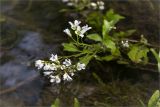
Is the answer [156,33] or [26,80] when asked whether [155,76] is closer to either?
[156,33]

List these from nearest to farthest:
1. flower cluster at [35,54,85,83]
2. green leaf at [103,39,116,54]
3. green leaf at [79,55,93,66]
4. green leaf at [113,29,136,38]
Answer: flower cluster at [35,54,85,83], green leaf at [79,55,93,66], green leaf at [103,39,116,54], green leaf at [113,29,136,38]

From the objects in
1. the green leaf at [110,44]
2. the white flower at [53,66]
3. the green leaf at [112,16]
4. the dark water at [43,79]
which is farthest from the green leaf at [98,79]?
the white flower at [53,66]

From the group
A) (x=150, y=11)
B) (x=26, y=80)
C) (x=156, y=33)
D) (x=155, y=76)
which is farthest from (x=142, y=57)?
(x=26, y=80)

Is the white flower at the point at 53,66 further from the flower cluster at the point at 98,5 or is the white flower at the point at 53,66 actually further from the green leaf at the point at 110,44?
the flower cluster at the point at 98,5

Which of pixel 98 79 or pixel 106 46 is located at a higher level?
pixel 106 46

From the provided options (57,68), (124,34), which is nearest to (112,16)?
(124,34)

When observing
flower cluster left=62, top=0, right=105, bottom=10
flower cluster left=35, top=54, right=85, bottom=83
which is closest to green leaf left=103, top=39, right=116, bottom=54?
flower cluster left=35, top=54, right=85, bottom=83

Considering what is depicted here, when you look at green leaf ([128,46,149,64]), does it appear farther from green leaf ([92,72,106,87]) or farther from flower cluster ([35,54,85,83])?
flower cluster ([35,54,85,83])

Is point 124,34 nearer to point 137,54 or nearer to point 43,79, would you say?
point 137,54
